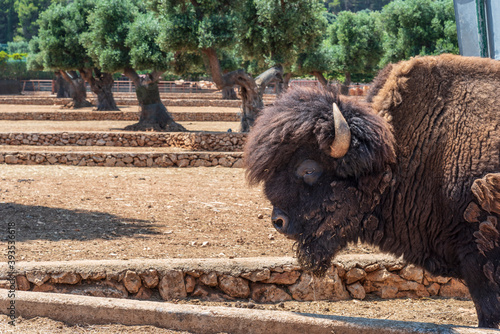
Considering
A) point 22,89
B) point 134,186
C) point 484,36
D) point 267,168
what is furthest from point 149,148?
point 22,89

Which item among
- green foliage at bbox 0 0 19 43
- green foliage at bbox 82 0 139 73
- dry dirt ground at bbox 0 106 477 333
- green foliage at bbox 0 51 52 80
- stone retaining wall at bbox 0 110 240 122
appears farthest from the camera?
green foliage at bbox 0 0 19 43

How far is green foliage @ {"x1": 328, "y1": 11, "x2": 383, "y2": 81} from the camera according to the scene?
42625 mm

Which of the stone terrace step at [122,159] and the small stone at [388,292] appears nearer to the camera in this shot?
the small stone at [388,292]

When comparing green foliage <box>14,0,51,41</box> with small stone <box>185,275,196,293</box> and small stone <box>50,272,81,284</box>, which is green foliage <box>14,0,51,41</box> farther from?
small stone <box>185,275,196,293</box>

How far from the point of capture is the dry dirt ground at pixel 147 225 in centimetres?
535

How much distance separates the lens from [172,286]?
533 cm

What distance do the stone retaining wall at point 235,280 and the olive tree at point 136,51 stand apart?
1824cm

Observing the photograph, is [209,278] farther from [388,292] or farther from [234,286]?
[388,292]

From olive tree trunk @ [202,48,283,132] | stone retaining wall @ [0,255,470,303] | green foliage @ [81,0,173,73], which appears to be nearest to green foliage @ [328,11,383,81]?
green foliage @ [81,0,173,73]

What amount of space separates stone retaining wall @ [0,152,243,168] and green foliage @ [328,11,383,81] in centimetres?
2914

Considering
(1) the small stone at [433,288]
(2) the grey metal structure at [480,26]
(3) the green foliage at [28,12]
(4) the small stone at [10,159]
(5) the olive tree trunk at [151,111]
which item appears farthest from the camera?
(3) the green foliage at [28,12]

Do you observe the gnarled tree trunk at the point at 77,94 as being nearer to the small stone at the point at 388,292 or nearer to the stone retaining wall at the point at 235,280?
the stone retaining wall at the point at 235,280

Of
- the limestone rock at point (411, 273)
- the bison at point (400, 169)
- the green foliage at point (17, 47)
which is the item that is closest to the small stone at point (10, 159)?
the limestone rock at point (411, 273)

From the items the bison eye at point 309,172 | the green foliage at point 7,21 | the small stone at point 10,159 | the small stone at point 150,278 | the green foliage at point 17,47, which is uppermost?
the green foliage at point 7,21
